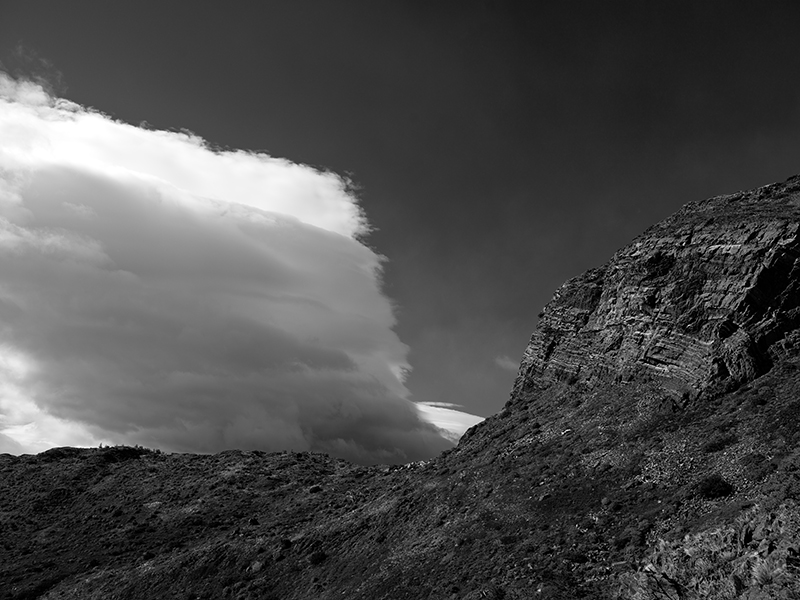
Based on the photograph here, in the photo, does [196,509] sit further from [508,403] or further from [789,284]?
[789,284]

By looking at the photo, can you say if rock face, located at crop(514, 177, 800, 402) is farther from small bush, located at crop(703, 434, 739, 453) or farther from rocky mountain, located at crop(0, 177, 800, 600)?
small bush, located at crop(703, 434, 739, 453)

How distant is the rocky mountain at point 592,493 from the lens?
99.2 feet

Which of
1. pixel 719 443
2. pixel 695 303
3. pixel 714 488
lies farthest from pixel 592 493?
pixel 695 303

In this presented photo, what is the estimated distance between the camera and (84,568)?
223 feet

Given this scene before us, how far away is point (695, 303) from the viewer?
51.8 meters

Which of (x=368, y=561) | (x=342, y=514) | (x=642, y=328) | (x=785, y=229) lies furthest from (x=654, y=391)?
(x=342, y=514)

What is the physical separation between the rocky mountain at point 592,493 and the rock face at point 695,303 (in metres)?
0.20

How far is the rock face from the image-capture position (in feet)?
150

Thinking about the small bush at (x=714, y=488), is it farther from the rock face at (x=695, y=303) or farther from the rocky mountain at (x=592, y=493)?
the rock face at (x=695, y=303)

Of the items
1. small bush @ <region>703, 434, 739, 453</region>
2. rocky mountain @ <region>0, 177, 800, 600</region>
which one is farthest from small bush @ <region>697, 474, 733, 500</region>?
small bush @ <region>703, 434, 739, 453</region>

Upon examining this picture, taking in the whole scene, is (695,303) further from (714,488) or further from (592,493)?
(714,488)

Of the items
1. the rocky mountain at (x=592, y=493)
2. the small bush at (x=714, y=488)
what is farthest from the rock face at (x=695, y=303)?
the small bush at (x=714, y=488)

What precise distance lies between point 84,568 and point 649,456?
73.9 meters

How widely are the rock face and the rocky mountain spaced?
20 centimetres
